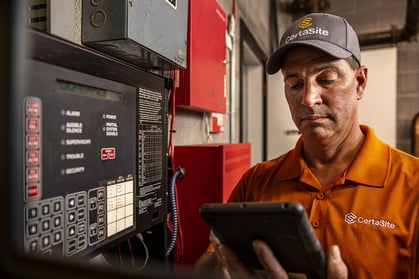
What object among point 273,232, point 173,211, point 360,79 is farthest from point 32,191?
point 360,79

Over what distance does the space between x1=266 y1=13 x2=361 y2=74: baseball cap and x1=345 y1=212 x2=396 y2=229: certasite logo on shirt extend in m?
0.43

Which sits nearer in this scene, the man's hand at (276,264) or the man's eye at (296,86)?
the man's hand at (276,264)

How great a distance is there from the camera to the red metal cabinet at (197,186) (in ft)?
4.00

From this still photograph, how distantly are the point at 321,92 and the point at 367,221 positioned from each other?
36 cm

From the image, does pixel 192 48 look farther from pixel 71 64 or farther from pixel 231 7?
pixel 231 7

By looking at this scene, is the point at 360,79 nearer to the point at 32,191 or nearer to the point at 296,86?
the point at 296,86

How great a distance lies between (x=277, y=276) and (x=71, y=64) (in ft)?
1.69

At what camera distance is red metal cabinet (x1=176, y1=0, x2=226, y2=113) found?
46.7 inches

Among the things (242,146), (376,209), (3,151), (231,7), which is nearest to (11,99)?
(3,151)

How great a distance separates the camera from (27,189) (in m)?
0.44

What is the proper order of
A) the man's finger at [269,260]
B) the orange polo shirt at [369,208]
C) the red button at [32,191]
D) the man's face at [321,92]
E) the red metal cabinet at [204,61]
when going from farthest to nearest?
the red metal cabinet at [204,61], the man's face at [321,92], the orange polo shirt at [369,208], the man's finger at [269,260], the red button at [32,191]

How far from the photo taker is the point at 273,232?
0.57 meters

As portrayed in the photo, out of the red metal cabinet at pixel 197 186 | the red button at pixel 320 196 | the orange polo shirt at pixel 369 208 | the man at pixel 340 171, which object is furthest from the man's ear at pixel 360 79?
the red metal cabinet at pixel 197 186

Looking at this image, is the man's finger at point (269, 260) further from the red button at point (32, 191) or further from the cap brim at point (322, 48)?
the cap brim at point (322, 48)
